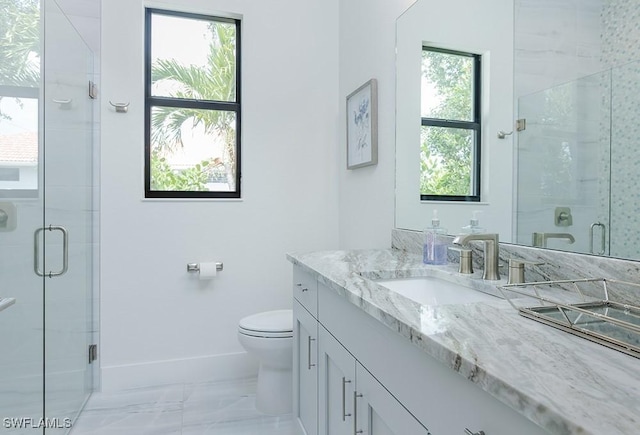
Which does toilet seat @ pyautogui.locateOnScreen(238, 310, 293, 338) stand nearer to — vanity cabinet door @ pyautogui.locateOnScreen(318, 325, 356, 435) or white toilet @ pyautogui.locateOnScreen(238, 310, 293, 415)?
white toilet @ pyautogui.locateOnScreen(238, 310, 293, 415)

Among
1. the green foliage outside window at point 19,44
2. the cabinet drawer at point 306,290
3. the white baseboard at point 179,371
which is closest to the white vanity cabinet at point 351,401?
the cabinet drawer at point 306,290

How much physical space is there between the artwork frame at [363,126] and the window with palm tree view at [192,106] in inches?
29.2

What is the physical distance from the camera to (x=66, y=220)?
1892 mm

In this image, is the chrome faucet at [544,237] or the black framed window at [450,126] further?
the black framed window at [450,126]

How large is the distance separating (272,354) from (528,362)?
161cm

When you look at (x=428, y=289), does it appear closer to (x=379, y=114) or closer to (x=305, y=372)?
(x=305, y=372)

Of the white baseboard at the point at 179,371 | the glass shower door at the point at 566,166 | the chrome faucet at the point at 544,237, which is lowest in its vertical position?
the white baseboard at the point at 179,371

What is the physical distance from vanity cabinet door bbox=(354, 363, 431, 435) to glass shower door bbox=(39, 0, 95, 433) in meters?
1.42

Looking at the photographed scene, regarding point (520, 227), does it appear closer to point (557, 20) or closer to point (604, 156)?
point (604, 156)

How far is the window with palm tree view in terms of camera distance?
2.44 metres

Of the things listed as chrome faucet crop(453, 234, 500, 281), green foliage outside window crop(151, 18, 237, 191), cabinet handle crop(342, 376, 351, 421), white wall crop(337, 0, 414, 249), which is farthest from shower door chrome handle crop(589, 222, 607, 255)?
green foliage outside window crop(151, 18, 237, 191)

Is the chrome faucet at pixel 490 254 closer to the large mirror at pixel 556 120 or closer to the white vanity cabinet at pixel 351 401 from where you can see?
the large mirror at pixel 556 120

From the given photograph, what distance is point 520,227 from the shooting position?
1.22 metres

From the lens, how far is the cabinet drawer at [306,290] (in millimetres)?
1464
